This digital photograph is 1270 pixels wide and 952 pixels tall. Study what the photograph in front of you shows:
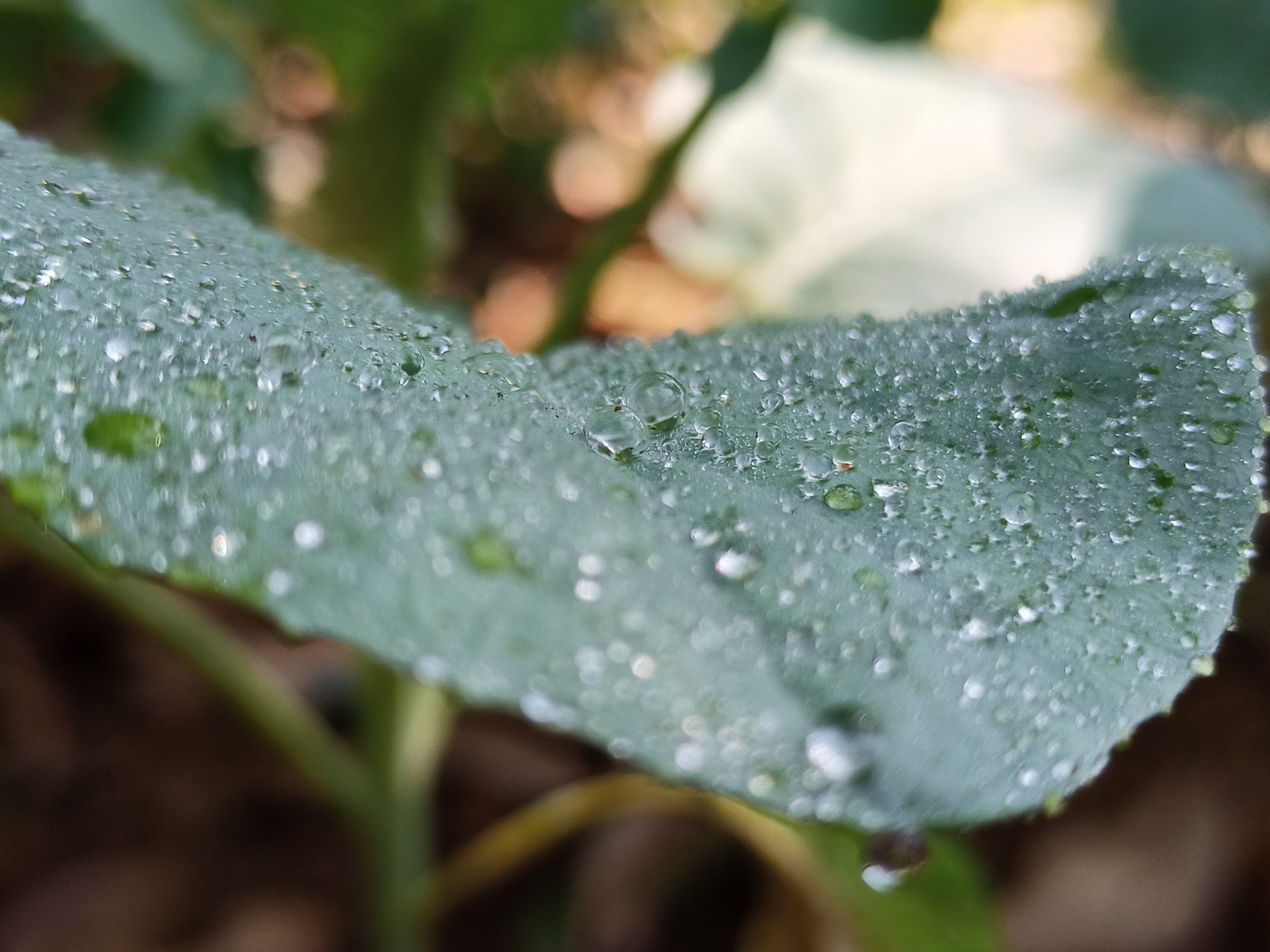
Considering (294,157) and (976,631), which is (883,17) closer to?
(976,631)

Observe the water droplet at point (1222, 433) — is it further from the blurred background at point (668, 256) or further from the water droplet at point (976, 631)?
the blurred background at point (668, 256)

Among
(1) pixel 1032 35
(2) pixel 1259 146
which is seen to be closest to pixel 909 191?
(2) pixel 1259 146

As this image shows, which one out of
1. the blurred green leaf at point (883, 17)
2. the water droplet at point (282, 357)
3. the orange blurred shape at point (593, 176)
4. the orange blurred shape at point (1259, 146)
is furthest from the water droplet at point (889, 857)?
the orange blurred shape at point (1259, 146)

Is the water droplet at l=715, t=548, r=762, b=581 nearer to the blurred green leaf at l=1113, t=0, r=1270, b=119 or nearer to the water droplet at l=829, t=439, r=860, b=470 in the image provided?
the water droplet at l=829, t=439, r=860, b=470

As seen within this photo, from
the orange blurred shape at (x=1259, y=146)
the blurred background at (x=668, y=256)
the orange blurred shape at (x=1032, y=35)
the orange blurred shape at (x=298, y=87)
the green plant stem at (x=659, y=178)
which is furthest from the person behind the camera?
the orange blurred shape at (x=1032, y=35)

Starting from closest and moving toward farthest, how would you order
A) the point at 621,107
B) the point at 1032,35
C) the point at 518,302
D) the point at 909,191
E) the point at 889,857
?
Result: the point at 889,857 → the point at 909,191 → the point at 518,302 → the point at 621,107 → the point at 1032,35

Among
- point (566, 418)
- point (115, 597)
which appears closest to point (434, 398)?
point (566, 418)

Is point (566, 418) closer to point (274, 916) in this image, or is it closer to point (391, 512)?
point (391, 512)
